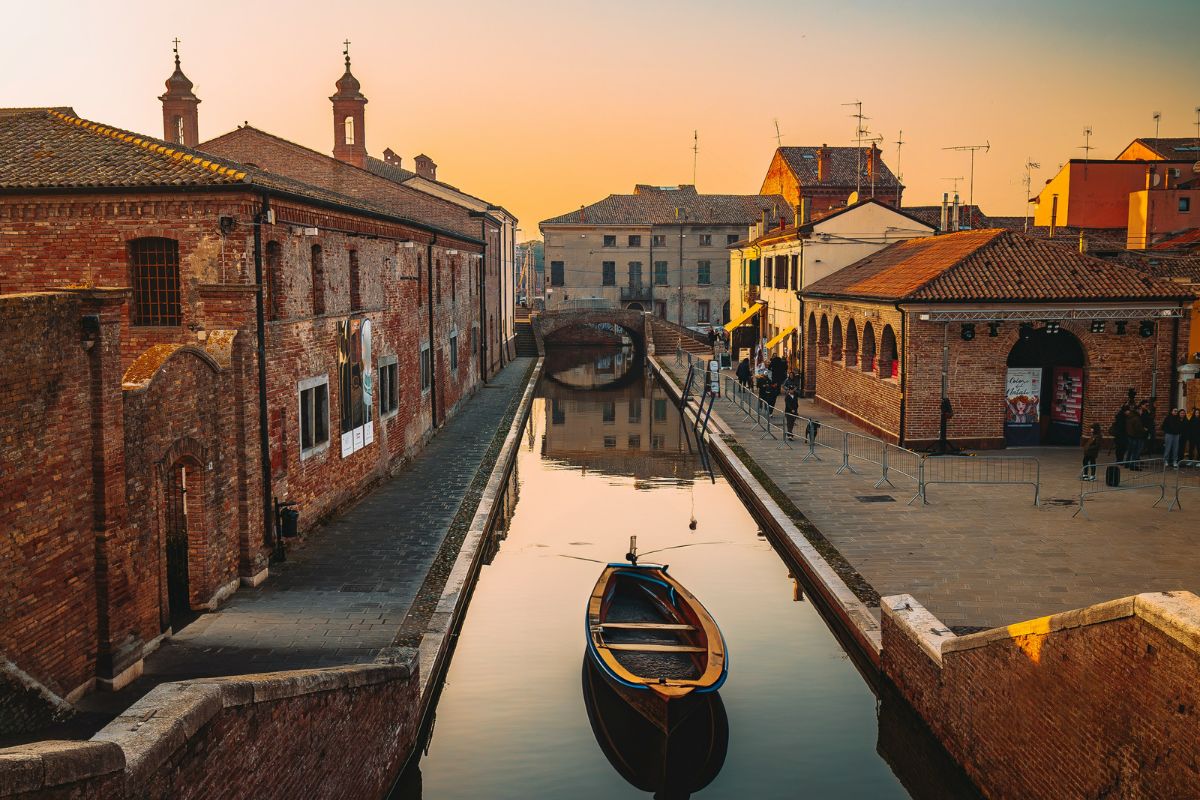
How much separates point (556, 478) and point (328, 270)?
32.6 ft

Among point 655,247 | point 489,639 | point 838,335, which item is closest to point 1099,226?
point 838,335

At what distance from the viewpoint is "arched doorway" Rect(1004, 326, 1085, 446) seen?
1016 inches

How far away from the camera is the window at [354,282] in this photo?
21.1 m

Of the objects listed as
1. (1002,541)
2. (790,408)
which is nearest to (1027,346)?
(790,408)

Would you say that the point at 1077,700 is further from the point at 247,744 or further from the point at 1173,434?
the point at 1173,434

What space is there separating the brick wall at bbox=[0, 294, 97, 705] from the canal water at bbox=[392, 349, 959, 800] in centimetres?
358

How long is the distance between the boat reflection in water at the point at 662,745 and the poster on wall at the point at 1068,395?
1679 cm

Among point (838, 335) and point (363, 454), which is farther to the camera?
point (838, 335)

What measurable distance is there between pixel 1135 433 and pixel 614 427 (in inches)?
691

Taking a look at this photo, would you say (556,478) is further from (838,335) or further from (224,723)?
(224,723)

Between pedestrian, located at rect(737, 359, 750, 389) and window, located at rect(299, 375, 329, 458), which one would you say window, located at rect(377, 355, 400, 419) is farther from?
pedestrian, located at rect(737, 359, 750, 389)

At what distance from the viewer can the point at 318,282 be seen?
18.8 meters

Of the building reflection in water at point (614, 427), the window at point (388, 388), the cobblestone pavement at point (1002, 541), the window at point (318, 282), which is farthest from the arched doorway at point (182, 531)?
the building reflection in water at point (614, 427)

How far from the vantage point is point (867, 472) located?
23.6 metres
